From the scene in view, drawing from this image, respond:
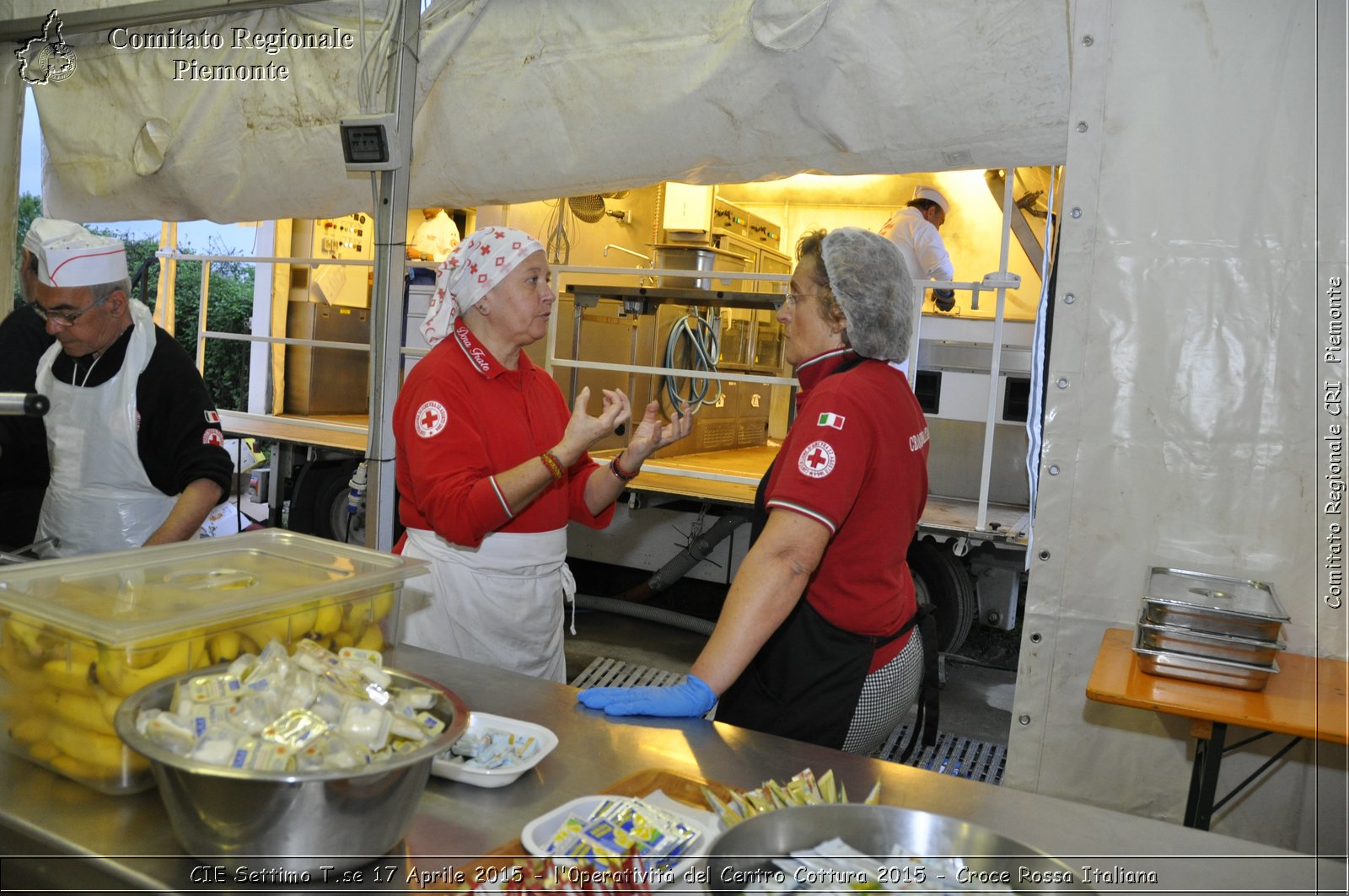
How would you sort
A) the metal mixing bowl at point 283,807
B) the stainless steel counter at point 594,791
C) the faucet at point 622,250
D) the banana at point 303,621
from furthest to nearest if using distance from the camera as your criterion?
the faucet at point 622,250 → the banana at point 303,621 → the stainless steel counter at point 594,791 → the metal mixing bowl at point 283,807

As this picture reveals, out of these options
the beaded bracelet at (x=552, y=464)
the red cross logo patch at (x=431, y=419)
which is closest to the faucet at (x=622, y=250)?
the red cross logo patch at (x=431, y=419)

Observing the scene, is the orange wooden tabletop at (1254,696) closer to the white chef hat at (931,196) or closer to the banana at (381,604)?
the banana at (381,604)

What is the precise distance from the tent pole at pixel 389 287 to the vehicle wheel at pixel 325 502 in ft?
10.3

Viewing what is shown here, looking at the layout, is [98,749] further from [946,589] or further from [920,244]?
[920,244]

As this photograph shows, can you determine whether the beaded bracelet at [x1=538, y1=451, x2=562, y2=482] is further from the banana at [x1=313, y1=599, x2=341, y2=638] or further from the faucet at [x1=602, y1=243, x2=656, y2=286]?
the faucet at [x1=602, y1=243, x2=656, y2=286]

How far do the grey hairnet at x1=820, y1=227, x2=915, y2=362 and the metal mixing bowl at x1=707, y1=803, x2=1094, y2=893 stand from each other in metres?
1.18

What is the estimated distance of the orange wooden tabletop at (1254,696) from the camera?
1979 mm

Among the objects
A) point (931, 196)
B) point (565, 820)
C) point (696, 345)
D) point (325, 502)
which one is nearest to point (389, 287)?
point (565, 820)

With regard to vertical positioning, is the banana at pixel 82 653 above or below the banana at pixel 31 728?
above

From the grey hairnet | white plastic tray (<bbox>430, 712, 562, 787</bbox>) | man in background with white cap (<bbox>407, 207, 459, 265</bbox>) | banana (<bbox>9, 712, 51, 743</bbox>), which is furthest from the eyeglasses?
man in background with white cap (<bbox>407, 207, 459, 265</bbox>)

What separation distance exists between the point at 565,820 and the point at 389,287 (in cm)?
242

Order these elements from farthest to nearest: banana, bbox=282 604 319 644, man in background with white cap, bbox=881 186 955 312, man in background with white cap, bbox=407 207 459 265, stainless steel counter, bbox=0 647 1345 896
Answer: man in background with white cap, bbox=407 207 459 265 → man in background with white cap, bbox=881 186 955 312 → banana, bbox=282 604 319 644 → stainless steel counter, bbox=0 647 1345 896

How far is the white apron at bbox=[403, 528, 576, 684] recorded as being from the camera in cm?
261

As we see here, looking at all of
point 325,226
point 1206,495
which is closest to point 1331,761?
point 1206,495
